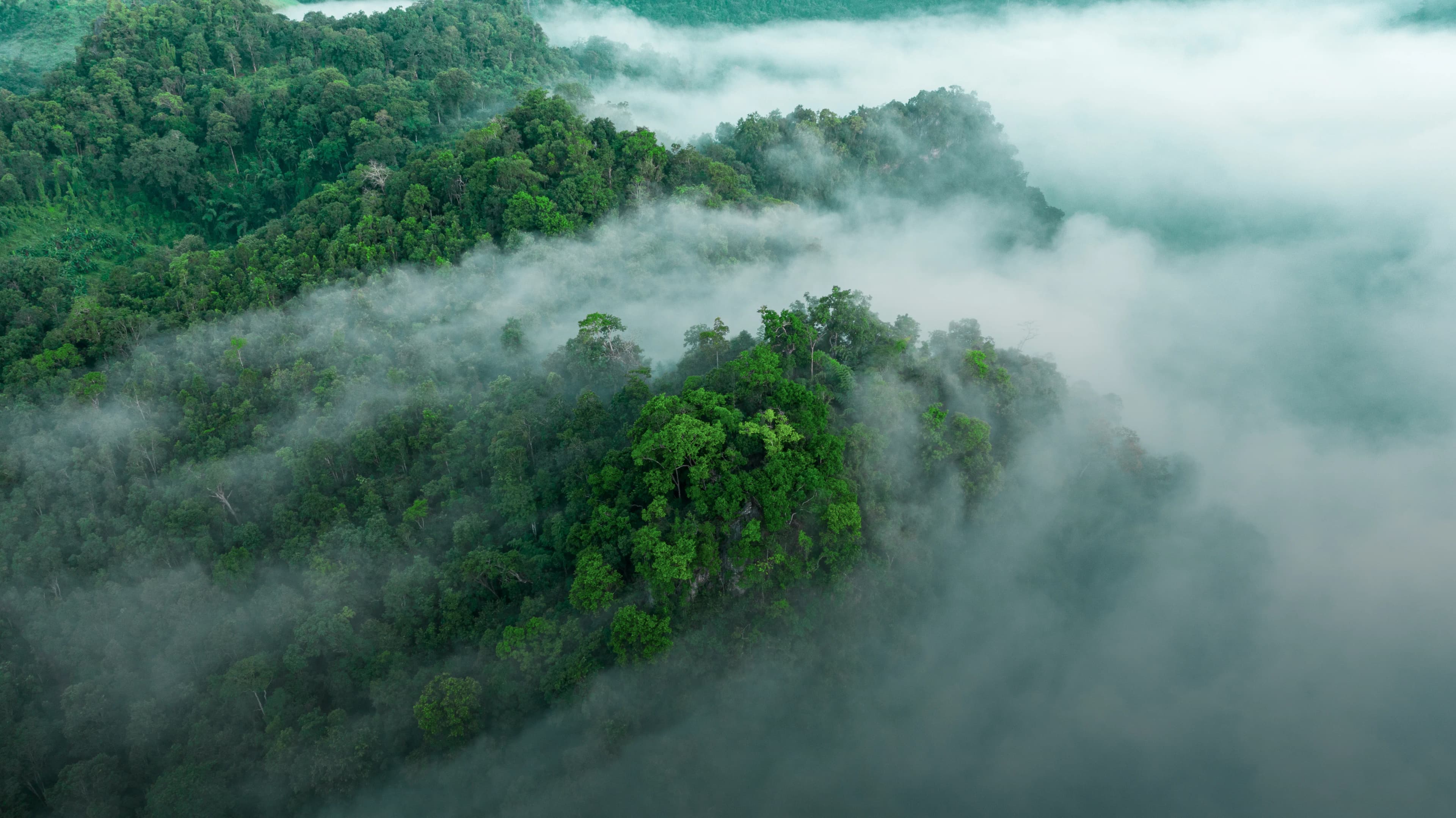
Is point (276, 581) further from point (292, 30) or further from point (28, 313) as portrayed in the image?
point (292, 30)

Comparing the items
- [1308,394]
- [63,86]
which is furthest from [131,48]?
[1308,394]

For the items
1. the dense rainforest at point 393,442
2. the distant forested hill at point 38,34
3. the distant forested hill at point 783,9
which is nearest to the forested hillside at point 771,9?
the distant forested hill at point 783,9

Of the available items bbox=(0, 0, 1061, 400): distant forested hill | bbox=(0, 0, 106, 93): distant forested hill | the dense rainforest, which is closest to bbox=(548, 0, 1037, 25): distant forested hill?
bbox=(0, 0, 1061, 400): distant forested hill

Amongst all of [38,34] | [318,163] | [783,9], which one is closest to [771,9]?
[783,9]

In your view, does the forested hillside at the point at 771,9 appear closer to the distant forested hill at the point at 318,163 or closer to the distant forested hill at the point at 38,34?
the distant forested hill at the point at 318,163

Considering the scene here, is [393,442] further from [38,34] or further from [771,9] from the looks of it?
[771,9]

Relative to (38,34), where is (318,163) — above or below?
below

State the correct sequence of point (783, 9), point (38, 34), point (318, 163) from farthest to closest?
1. point (783, 9)
2. point (38, 34)
3. point (318, 163)

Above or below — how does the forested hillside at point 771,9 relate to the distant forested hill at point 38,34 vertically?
above

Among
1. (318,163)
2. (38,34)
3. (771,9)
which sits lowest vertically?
(318,163)
